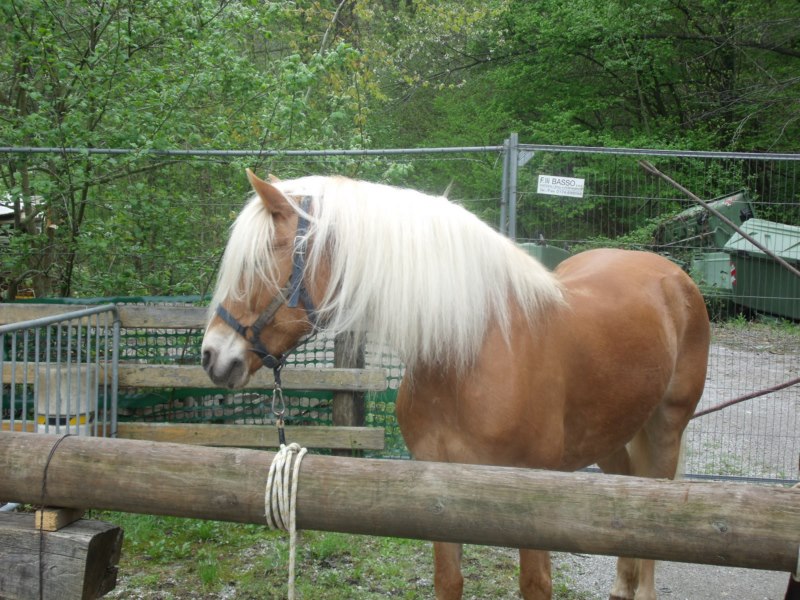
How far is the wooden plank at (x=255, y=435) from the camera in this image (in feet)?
15.2

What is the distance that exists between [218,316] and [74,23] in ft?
16.3

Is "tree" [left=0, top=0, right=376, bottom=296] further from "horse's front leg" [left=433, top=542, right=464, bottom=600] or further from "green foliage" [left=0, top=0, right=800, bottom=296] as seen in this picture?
"horse's front leg" [left=433, top=542, right=464, bottom=600]

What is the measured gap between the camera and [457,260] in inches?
94.7

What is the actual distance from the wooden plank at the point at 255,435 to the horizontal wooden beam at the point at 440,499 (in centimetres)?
264

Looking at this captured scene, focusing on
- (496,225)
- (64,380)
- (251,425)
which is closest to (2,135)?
(64,380)

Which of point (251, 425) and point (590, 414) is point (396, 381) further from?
point (590, 414)

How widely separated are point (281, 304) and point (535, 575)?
134 centimetres

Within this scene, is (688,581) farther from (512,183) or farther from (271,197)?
(271,197)

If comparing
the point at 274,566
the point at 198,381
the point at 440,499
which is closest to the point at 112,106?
the point at 198,381

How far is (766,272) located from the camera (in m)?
6.14

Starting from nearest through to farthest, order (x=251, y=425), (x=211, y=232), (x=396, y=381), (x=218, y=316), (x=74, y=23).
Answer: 1. (x=218, y=316)
2. (x=251, y=425)
3. (x=396, y=381)
4. (x=211, y=232)
5. (x=74, y=23)

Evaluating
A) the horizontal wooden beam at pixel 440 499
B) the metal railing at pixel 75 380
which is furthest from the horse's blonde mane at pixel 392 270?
the metal railing at pixel 75 380

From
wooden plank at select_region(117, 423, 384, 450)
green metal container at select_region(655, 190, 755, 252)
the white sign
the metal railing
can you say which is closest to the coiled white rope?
the metal railing

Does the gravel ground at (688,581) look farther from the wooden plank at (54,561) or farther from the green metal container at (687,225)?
the wooden plank at (54,561)
